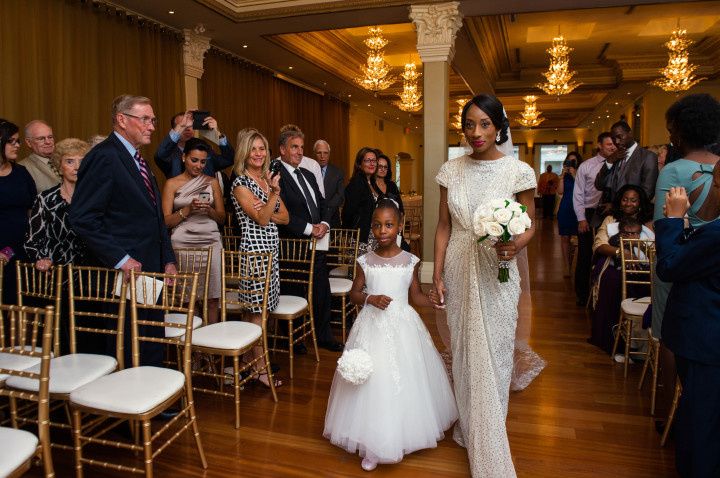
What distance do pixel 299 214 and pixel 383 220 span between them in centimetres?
157

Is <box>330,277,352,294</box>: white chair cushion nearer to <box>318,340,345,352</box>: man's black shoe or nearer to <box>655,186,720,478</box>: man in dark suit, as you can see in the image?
<box>318,340,345,352</box>: man's black shoe

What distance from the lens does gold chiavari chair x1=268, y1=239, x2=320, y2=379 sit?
150 inches

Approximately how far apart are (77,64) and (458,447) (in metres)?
5.81

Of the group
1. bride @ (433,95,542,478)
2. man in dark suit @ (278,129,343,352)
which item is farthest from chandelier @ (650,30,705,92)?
bride @ (433,95,542,478)

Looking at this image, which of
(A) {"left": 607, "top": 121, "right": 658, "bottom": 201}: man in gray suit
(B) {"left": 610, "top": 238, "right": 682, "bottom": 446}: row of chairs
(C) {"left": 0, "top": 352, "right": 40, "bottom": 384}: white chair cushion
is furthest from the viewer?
(A) {"left": 607, "top": 121, "right": 658, "bottom": 201}: man in gray suit

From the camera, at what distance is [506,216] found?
7.58 ft

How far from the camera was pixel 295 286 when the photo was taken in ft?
14.7

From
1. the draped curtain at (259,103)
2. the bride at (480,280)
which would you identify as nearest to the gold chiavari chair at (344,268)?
the bride at (480,280)

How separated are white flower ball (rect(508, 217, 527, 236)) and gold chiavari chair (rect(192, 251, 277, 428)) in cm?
161

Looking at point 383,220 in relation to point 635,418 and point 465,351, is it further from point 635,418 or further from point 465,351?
point 635,418

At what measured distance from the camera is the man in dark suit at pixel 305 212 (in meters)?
4.18

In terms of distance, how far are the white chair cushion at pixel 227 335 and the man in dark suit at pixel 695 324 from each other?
2101 mm

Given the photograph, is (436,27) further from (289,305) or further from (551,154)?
(551,154)

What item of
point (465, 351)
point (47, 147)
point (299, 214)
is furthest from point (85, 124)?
point (465, 351)
